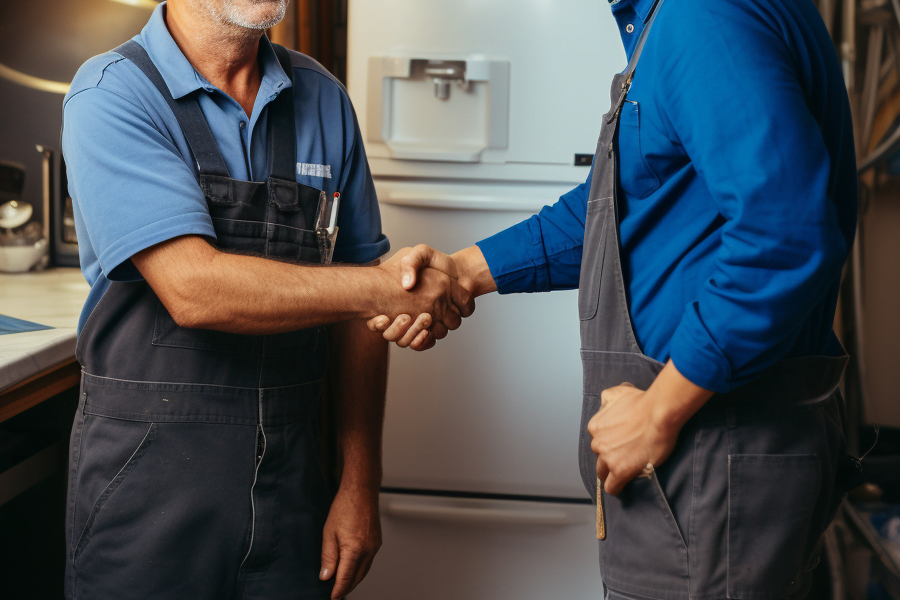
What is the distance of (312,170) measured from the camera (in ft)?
3.21

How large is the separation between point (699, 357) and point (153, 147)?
0.66 meters

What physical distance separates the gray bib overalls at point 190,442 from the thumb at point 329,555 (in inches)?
2.1

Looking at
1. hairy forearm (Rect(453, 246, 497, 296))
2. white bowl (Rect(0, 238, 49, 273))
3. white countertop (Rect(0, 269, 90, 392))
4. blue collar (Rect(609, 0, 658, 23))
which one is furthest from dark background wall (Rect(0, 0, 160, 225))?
blue collar (Rect(609, 0, 658, 23))

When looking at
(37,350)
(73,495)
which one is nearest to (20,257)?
(37,350)

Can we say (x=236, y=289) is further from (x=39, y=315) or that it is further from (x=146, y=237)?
(x=39, y=315)

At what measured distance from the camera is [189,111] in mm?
883

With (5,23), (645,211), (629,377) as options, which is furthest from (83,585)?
(5,23)

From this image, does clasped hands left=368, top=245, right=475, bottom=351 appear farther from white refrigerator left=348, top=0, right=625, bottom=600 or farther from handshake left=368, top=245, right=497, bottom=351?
white refrigerator left=348, top=0, right=625, bottom=600

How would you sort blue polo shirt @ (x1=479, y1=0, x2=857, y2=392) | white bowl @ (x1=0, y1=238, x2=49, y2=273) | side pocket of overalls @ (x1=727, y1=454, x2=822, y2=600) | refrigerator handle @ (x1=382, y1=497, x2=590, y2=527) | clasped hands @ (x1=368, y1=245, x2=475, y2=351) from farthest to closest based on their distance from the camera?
white bowl @ (x1=0, y1=238, x2=49, y2=273)
refrigerator handle @ (x1=382, y1=497, x2=590, y2=527)
clasped hands @ (x1=368, y1=245, x2=475, y2=351)
side pocket of overalls @ (x1=727, y1=454, x2=822, y2=600)
blue polo shirt @ (x1=479, y1=0, x2=857, y2=392)

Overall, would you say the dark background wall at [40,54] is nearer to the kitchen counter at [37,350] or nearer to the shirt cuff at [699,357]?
the kitchen counter at [37,350]

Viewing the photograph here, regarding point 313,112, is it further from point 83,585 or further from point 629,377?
point 83,585

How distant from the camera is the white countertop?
0.99 m

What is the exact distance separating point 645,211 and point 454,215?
84cm

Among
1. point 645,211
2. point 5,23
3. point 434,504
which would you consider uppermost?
point 5,23
